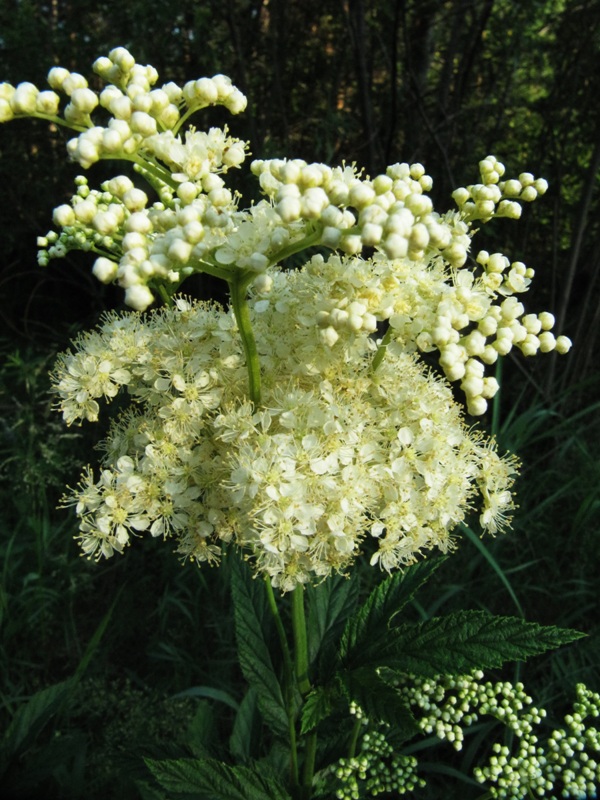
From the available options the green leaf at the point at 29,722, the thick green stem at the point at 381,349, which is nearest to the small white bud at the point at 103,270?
the thick green stem at the point at 381,349

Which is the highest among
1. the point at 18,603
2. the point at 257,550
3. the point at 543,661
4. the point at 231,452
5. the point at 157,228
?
the point at 157,228

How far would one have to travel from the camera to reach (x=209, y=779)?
49.0 inches

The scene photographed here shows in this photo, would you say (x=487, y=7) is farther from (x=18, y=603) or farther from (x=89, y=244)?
(x=18, y=603)

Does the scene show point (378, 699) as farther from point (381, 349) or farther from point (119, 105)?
point (119, 105)

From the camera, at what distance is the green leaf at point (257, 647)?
147 centimetres

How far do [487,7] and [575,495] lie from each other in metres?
2.52

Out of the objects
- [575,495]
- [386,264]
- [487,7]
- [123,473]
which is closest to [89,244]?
[123,473]

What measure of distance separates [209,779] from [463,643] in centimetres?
52

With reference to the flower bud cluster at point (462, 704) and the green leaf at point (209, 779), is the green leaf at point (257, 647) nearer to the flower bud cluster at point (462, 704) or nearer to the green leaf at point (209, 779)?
the green leaf at point (209, 779)

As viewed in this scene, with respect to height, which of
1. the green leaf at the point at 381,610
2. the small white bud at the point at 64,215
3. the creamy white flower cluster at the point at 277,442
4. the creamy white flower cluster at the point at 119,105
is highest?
the creamy white flower cluster at the point at 119,105

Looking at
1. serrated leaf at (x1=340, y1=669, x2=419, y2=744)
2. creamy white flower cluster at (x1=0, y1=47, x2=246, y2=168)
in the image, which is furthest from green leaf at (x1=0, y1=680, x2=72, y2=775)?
creamy white flower cluster at (x1=0, y1=47, x2=246, y2=168)

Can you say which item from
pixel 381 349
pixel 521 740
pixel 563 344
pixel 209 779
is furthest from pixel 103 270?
pixel 521 740

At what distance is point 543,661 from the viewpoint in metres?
2.54

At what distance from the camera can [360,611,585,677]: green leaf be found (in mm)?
1200
